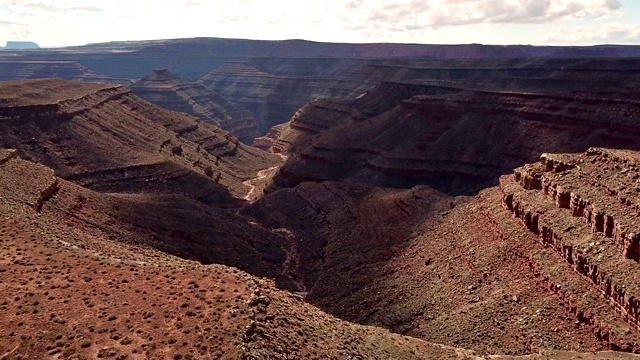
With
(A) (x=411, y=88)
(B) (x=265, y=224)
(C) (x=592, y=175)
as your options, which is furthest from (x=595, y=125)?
(A) (x=411, y=88)

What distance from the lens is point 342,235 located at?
6153cm

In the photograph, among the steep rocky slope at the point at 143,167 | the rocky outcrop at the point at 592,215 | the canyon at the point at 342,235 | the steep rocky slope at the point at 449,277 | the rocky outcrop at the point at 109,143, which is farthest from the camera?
the rocky outcrop at the point at 109,143

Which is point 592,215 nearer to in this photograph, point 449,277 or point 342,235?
point 449,277

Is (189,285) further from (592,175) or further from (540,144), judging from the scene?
(540,144)

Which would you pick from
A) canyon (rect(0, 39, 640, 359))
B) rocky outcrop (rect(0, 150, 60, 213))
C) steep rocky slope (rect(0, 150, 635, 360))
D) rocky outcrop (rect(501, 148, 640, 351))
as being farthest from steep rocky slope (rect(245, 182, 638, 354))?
rocky outcrop (rect(0, 150, 60, 213))

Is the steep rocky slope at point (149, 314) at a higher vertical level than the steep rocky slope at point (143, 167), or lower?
higher

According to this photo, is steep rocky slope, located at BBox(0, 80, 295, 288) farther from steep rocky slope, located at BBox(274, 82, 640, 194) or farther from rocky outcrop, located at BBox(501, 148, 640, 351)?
rocky outcrop, located at BBox(501, 148, 640, 351)

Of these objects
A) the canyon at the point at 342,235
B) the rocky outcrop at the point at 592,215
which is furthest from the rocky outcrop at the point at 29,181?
the rocky outcrop at the point at 592,215

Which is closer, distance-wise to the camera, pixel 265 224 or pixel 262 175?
pixel 265 224

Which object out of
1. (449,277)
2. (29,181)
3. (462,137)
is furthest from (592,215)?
(462,137)

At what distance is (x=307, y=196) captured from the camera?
256ft

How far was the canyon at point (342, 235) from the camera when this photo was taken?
2586 centimetres

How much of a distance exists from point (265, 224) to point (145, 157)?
25678 mm

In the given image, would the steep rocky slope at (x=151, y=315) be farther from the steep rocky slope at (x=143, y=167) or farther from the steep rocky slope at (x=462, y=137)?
the steep rocky slope at (x=462, y=137)
